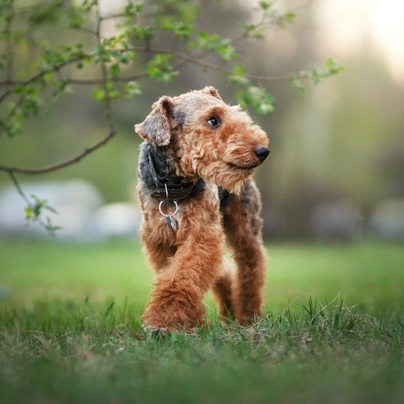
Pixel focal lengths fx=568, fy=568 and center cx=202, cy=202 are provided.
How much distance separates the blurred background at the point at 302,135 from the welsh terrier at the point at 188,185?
11290 mm

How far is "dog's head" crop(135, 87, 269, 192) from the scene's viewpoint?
3646 mm

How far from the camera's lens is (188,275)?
11.6ft

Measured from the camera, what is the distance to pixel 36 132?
25500 mm

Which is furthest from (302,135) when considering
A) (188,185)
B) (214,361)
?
(214,361)

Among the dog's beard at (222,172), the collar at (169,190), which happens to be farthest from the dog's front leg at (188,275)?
the dog's beard at (222,172)

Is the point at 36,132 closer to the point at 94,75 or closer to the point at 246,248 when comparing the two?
the point at 94,75

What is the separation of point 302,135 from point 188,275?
18959 mm

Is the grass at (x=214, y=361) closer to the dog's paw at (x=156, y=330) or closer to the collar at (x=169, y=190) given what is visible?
the dog's paw at (x=156, y=330)

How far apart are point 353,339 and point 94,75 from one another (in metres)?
13.2

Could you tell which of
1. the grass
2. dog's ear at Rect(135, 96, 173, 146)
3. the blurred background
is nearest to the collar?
dog's ear at Rect(135, 96, 173, 146)

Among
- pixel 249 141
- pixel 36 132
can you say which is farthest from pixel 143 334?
pixel 36 132

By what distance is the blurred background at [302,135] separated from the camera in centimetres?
1745

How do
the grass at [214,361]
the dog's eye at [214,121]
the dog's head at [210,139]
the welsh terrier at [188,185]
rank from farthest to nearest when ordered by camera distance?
1. the dog's eye at [214,121]
2. the dog's head at [210,139]
3. the welsh terrier at [188,185]
4. the grass at [214,361]

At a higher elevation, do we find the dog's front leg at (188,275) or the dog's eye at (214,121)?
the dog's eye at (214,121)
